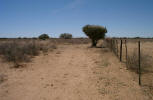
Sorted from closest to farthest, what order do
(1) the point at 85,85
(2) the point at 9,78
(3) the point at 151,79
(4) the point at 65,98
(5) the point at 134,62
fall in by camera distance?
(4) the point at 65,98 < (1) the point at 85,85 < (3) the point at 151,79 < (2) the point at 9,78 < (5) the point at 134,62

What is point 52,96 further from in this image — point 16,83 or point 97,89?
point 16,83

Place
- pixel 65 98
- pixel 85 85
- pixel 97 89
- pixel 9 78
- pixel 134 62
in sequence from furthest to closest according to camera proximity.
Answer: pixel 134 62 < pixel 9 78 < pixel 85 85 < pixel 97 89 < pixel 65 98

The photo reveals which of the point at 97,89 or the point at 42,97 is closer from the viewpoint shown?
the point at 42,97

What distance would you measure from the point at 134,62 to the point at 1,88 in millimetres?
7090

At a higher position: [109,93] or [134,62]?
[134,62]

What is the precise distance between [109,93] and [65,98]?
1.57 meters

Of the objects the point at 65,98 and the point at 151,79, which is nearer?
the point at 65,98

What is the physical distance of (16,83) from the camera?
20.6 ft

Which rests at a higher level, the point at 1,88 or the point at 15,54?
the point at 15,54

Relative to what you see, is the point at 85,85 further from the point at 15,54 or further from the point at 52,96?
the point at 15,54

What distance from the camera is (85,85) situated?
19.5 ft

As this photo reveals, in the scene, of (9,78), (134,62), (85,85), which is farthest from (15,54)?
(134,62)

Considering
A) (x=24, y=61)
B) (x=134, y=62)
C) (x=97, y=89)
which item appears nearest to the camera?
(x=97, y=89)

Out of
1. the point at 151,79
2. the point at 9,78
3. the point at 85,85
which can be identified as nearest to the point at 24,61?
the point at 9,78
